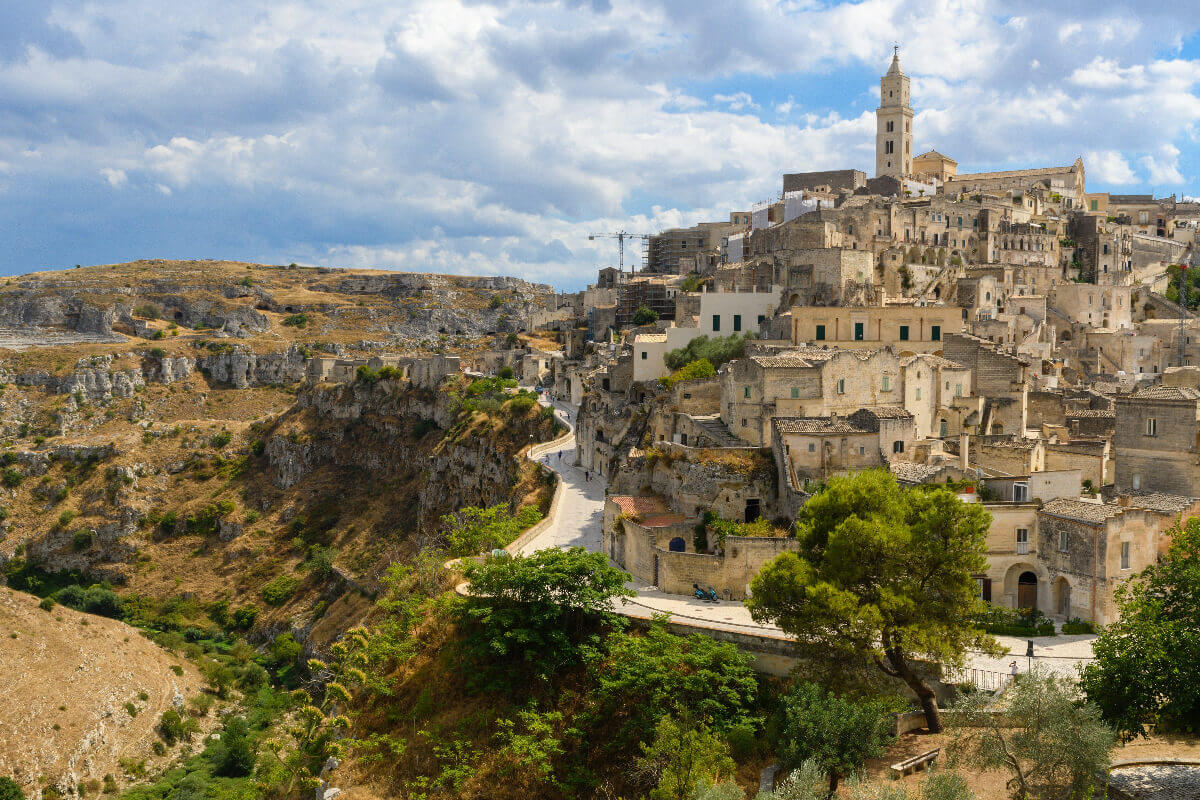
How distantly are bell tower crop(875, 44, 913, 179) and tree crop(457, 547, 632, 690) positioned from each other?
228ft

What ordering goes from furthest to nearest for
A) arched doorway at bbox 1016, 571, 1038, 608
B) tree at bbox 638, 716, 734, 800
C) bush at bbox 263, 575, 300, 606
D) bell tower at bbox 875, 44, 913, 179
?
bell tower at bbox 875, 44, 913, 179 < bush at bbox 263, 575, 300, 606 < arched doorway at bbox 1016, 571, 1038, 608 < tree at bbox 638, 716, 734, 800

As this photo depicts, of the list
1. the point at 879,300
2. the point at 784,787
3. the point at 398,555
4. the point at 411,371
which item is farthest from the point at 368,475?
the point at 784,787

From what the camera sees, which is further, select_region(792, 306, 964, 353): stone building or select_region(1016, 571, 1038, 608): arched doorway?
select_region(792, 306, 964, 353): stone building

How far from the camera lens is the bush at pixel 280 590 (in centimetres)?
6531

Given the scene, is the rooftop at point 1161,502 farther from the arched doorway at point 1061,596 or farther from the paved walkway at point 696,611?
the paved walkway at point 696,611

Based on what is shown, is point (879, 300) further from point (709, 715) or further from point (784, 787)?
point (784, 787)

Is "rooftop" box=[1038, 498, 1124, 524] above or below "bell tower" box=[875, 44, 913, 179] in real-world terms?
below

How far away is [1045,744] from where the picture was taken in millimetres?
18781

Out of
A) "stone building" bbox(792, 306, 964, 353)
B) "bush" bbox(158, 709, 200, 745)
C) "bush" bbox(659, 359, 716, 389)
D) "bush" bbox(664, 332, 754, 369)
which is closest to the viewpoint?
"bush" bbox(158, 709, 200, 745)

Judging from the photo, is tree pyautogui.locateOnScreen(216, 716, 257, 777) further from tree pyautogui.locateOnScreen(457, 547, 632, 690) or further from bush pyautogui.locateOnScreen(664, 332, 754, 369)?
bush pyautogui.locateOnScreen(664, 332, 754, 369)

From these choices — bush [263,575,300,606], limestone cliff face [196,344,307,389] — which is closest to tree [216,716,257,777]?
bush [263,575,300,606]

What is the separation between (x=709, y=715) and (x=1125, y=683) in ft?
32.3

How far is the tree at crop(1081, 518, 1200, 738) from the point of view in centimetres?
1972

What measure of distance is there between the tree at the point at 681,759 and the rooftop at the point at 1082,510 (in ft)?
45.9
